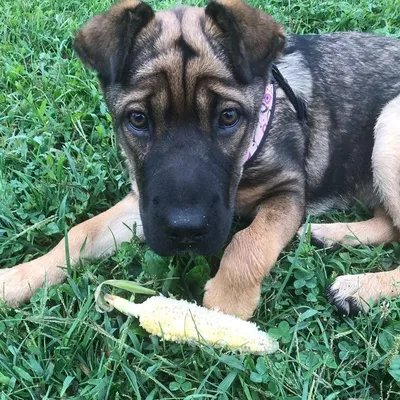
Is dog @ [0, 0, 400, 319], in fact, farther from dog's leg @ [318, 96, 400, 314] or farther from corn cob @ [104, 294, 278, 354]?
corn cob @ [104, 294, 278, 354]

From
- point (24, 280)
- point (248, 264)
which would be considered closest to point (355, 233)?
point (248, 264)

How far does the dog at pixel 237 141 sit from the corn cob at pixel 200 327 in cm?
29

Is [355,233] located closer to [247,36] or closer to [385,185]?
[385,185]

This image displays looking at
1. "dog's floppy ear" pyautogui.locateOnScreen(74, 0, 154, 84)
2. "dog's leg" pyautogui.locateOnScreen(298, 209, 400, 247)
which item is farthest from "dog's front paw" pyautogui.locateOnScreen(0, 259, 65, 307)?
"dog's leg" pyautogui.locateOnScreen(298, 209, 400, 247)

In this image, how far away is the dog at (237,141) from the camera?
288 centimetres

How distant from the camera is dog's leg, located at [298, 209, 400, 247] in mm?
3695

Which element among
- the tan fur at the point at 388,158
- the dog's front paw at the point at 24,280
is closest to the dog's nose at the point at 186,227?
Answer: the dog's front paw at the point at 24,280

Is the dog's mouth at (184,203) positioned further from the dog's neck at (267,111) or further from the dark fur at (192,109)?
the dog's neck at (267,111)

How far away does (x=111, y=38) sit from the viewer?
2.98 metres

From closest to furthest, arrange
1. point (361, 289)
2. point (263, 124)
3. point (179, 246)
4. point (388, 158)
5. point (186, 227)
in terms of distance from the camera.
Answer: point (186, 227) → point (179, 246) → point (361, 289) → point (263, 124) → point (388, 158)

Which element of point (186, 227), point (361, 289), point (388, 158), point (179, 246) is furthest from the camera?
point (388, 158)

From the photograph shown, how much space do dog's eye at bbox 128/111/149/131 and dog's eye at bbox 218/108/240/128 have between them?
42 centimetres

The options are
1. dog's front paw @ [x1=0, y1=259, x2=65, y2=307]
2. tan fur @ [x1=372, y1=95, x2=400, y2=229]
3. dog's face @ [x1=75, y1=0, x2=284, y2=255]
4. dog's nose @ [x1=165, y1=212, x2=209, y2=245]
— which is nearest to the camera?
dog's nose @ [x1=165, y1=212, x2=209, y2=245]

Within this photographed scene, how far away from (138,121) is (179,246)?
2.49 feet
